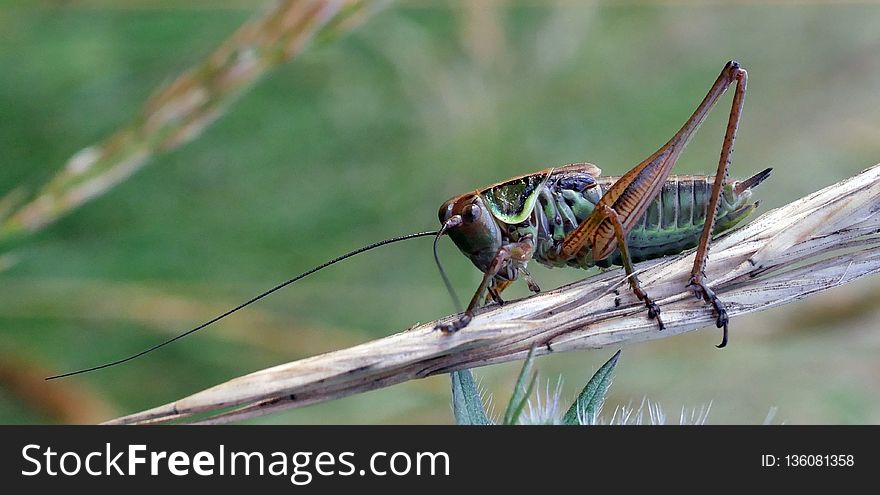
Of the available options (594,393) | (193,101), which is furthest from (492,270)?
(193,101)

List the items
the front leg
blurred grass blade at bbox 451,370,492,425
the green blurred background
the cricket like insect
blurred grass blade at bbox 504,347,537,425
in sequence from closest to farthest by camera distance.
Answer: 1. blurred grass blade at bbox 504,347,537,425
2. blurred grass blade at bbox 451,370,492,425
3. the front leg
4. the cricket like insect
5. the green blurred background

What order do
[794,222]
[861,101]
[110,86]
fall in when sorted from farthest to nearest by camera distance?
[861,101]
[110,86]
[794,222]

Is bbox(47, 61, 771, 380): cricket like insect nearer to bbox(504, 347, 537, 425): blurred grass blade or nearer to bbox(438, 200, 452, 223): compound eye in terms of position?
bbox(438, 200, 452, 223): compound eye

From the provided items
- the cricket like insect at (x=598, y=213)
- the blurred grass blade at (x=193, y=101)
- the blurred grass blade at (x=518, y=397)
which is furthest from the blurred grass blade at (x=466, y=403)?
the blurred grass blade at (x=193, y=101)

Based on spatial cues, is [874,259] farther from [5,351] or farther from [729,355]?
[5,351]

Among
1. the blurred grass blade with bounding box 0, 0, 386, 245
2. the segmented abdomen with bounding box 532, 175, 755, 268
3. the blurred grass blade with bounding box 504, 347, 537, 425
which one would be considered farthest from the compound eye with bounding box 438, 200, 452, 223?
the blurred grass blade with bounding box 504, 347, 537, 425

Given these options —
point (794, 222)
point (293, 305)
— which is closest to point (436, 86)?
point (293, 305)
